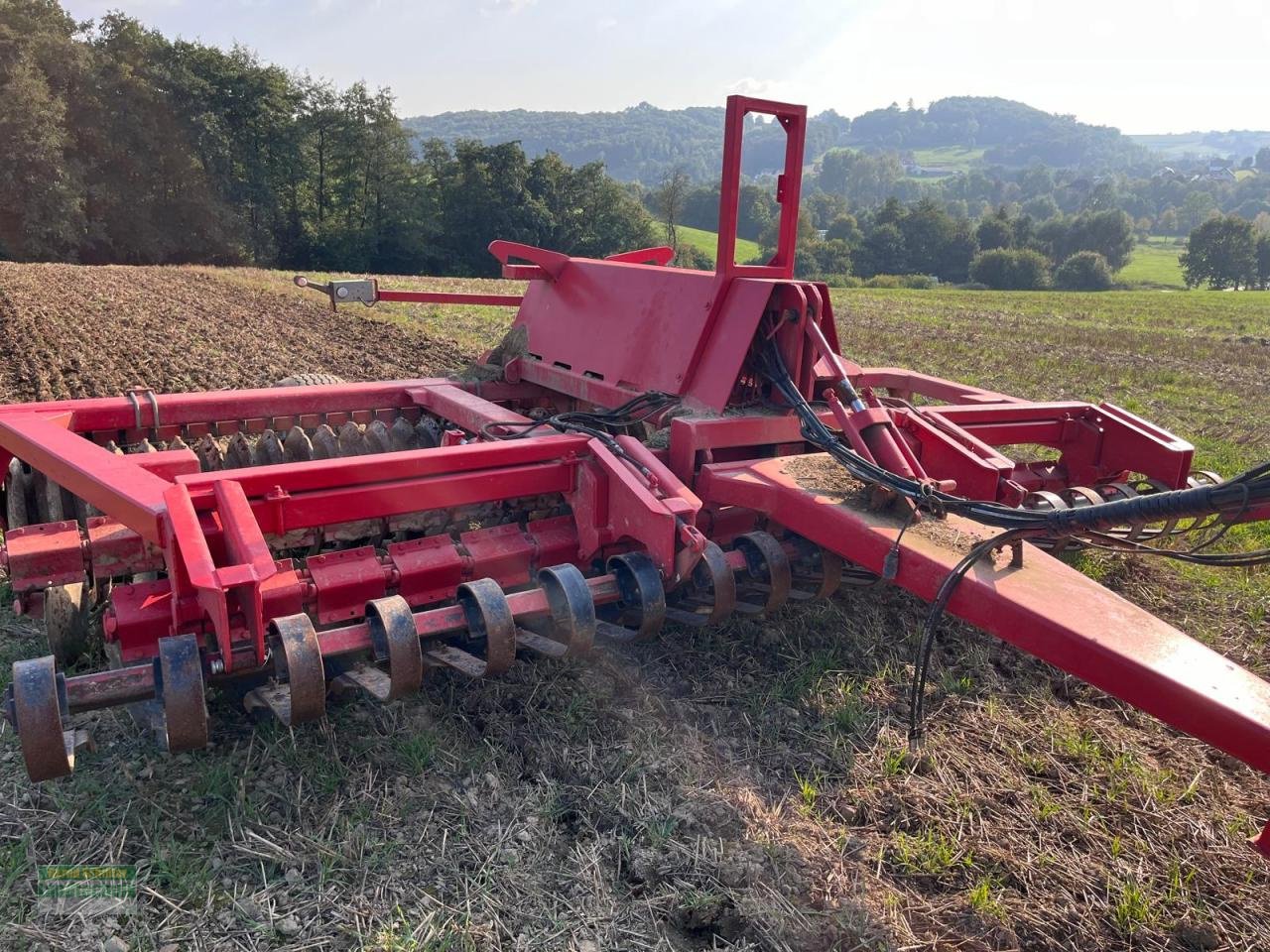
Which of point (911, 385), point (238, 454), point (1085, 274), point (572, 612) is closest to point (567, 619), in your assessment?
point (572, 612)

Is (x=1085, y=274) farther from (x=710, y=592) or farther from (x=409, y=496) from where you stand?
(x=409, y=496)

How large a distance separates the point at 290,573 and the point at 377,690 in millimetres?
718

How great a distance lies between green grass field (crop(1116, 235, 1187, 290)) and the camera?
6388cm

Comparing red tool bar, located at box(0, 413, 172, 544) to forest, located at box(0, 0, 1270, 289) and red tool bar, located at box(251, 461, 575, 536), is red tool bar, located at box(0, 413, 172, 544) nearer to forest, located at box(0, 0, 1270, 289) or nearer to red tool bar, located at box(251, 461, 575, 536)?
red tool bar, located at box(251, 461, 575, 536)

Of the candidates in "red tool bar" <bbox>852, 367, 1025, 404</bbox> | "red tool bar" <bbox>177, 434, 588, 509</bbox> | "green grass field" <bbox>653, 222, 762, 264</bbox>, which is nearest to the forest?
"green grass field" <bbox>653, 222, 762, 264</bbox>

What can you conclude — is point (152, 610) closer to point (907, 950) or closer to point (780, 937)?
point (780, 937)

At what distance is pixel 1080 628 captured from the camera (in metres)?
2.49

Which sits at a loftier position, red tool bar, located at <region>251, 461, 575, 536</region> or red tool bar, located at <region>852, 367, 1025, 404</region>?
red tool bar, located at <region>852, 367, 1025, 404</region>

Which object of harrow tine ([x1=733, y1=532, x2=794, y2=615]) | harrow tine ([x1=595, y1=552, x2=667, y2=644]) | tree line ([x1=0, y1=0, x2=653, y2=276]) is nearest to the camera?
harrow tine ([x1=595, y1=552, x2=667, y2=644])

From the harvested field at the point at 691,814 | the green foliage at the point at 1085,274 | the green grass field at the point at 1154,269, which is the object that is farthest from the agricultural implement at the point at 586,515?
the green grass field at the point at 1154,269

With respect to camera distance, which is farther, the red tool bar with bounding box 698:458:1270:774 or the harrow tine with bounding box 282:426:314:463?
the harrow tine with bounding box 282:426:314:463

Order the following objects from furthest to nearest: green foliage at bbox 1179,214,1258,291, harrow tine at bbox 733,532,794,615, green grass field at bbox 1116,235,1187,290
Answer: green grass field at bbox 1116,235,1187,290 < green foliage at bbox 1179,214,1258,291 < harrow tine at bbox 733,532,794,615

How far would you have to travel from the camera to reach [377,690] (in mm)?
2814

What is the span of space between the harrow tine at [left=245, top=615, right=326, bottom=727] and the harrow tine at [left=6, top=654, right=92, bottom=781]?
56cm
